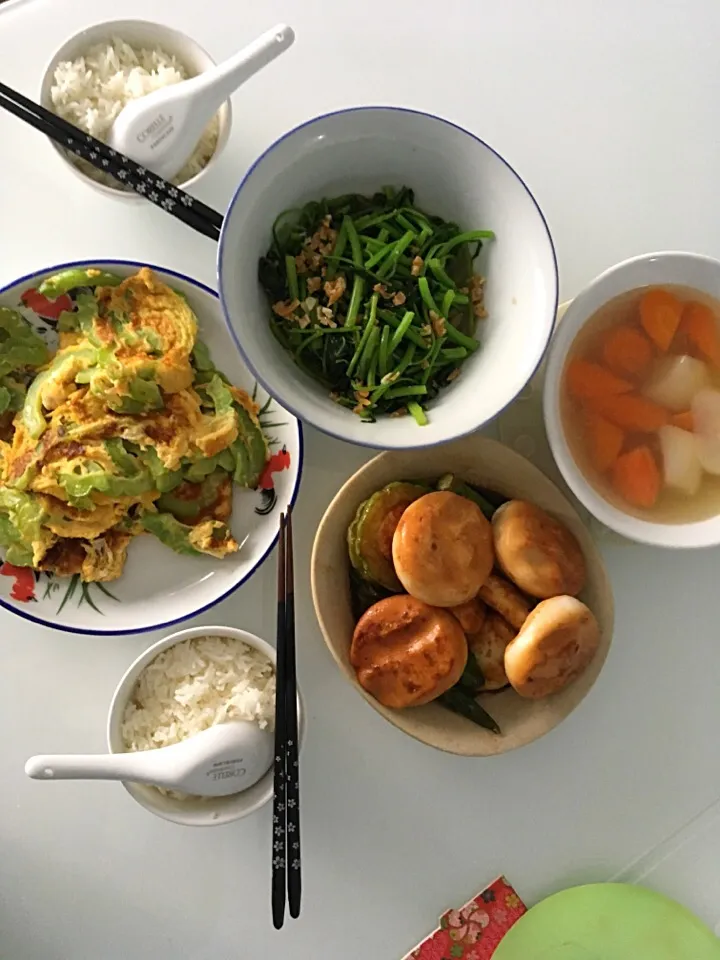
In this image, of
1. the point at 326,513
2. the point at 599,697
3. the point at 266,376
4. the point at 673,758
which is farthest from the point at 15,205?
the point at 673,758

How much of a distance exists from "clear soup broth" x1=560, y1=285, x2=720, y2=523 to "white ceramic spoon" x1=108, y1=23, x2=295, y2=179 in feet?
1.62

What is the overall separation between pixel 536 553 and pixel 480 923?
1.70 ft

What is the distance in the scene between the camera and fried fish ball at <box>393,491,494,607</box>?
1.02 metres

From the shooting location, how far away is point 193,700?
3.48ft

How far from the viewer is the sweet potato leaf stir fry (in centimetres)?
101

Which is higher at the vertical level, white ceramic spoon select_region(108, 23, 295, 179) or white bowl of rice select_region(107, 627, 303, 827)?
white ceramic spoon select_region(108, 23, 295, 179)

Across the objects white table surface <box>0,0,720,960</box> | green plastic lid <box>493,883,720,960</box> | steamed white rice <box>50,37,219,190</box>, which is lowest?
green plastic lid <box>493,883,720,960</box>

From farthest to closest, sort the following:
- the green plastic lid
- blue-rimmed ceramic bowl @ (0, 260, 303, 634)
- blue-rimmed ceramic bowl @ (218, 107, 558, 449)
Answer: the green plastic lid, blue-rimmed ceramic bowl @ (0, 260, 303, 634), blue-rimmed ceramic bowl @ (218, 107, 558, 449)

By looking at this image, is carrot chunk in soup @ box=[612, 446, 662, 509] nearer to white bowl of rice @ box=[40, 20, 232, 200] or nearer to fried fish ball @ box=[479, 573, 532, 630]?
fried fish ball @ box=[479, 573, 532, 630]

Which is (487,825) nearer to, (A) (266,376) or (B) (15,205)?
(A) (266,376)

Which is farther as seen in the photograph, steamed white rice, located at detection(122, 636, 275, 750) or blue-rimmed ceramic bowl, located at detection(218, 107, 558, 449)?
steamed white rice, located at detection(122, 636, 275, 750)

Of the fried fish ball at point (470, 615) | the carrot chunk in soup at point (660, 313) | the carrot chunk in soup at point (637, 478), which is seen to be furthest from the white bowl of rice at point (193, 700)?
the carrot chunk in soup at point (660, 313)

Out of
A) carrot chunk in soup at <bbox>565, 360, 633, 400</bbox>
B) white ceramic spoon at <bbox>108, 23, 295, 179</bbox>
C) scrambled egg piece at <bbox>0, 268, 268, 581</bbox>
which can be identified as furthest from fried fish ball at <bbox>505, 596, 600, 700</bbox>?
white ceramic spoon at <bbox>108, 23, 295, 179</bbox>

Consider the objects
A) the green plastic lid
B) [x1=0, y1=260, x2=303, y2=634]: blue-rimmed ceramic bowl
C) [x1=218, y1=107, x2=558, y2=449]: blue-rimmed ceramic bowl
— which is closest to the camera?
[x1=218, y1=107, x2=558, y2=449]: blue-rimmed ceramic bowl
